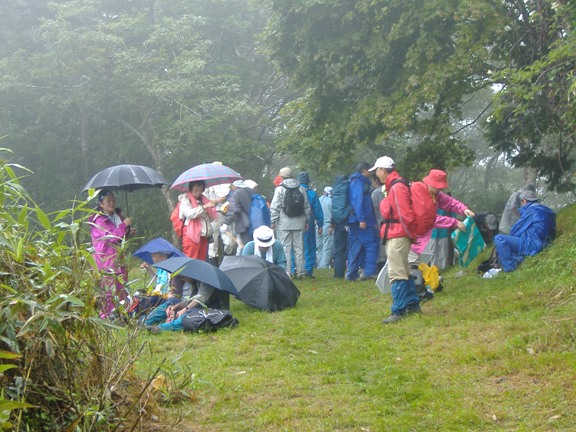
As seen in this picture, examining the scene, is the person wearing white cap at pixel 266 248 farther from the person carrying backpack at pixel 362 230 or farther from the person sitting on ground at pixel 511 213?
the person sitting on ground at pixel 511 213

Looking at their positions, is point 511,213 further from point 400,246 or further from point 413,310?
point 400,246

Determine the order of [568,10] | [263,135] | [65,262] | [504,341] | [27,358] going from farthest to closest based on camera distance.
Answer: [263,135] → [568,10] → [504,341] → [65,262] → [27,358]

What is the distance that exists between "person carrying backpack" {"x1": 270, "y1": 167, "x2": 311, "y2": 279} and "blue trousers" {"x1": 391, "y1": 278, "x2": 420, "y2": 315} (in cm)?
508

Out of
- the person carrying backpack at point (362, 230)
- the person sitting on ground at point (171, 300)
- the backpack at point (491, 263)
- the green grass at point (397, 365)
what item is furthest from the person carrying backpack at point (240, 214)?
the backpack at point (491, 263)

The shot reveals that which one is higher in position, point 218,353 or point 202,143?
point 202,143

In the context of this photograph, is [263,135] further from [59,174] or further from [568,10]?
[568,10]

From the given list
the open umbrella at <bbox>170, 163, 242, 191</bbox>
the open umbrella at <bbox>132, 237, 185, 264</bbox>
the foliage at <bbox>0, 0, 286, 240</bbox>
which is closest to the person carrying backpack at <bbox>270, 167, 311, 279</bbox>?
the open umbrella at <bbox>170, 163, 242, 191</bbox>

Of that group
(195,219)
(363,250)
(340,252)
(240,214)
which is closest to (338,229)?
(340,252)

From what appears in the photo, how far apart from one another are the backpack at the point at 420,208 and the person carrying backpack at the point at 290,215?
194 inches

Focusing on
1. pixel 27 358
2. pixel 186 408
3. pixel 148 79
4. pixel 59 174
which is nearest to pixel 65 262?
pixel 27 358

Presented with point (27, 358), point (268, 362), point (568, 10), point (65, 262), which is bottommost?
point (268, 362)

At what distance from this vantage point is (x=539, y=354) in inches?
256

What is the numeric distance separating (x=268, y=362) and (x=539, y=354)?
95.5 inches

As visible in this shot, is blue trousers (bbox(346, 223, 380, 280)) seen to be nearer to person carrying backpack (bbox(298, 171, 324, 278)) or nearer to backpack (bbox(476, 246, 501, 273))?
person carrying backpack (bbox(298, 171, 324, 278))
